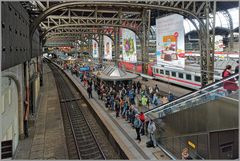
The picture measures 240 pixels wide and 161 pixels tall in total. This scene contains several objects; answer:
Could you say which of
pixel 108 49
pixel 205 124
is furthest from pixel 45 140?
pixel 108 49

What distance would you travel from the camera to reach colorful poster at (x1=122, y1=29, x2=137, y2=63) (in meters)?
24.0

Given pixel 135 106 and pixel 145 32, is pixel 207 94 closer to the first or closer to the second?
pixel 135 106

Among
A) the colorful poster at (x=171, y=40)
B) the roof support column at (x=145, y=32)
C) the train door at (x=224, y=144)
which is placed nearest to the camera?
the train door at (x=224, y=144)

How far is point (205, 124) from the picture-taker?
26.4ft

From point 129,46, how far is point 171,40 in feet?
25.8

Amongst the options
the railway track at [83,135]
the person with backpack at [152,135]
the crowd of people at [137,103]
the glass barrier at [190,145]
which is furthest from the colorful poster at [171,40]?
the glass barrier at [190,145]

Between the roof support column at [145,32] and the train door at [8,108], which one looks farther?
the roof support column at [145,32]

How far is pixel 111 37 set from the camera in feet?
114

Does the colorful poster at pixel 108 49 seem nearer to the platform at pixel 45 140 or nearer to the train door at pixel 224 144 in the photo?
the platform at pixel 45 140

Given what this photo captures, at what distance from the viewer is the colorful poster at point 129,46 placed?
78.8 feet

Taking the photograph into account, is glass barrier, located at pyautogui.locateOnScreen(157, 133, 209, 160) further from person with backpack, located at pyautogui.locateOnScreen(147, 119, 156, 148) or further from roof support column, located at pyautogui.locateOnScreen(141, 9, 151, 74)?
roof support column, located at pyautogui.locateOnScreen(141, 9, 151, 74)

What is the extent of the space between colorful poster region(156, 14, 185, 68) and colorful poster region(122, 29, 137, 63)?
449 cm

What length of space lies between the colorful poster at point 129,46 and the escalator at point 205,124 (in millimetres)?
14150

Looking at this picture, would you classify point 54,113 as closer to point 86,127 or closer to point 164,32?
point 86,127
